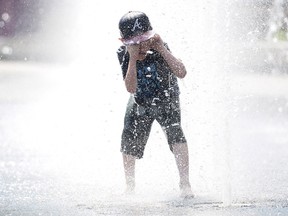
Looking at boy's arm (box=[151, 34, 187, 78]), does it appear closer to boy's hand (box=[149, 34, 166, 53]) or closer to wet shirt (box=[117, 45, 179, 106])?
boy's hand (box=[149, 34, 166, 53])

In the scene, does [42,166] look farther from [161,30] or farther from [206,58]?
[161,30]

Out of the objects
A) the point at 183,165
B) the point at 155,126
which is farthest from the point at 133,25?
the point at 155,126

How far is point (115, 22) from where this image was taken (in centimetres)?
1476

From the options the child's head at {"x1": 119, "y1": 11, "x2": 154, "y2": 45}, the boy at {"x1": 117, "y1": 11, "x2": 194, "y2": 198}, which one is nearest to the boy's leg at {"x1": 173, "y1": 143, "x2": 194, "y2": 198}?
the boy at {"x1": 117, "y1": 11, "x2": 194, "y2": 198}

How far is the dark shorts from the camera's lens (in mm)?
6090

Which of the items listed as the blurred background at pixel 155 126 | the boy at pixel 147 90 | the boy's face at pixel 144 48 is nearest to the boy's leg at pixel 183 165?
the boy at pixel 147 90

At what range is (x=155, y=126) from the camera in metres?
10.4

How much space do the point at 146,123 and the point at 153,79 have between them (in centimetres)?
33

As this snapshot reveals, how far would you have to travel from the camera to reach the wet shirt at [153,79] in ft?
19.8

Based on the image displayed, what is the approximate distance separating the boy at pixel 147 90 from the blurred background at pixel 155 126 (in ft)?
0.95

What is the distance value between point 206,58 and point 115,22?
25.7ft

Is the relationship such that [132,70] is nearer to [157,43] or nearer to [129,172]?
[157,43]

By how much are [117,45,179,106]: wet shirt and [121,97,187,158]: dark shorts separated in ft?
0.17

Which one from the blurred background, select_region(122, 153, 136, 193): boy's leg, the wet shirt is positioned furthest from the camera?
the blurred background
